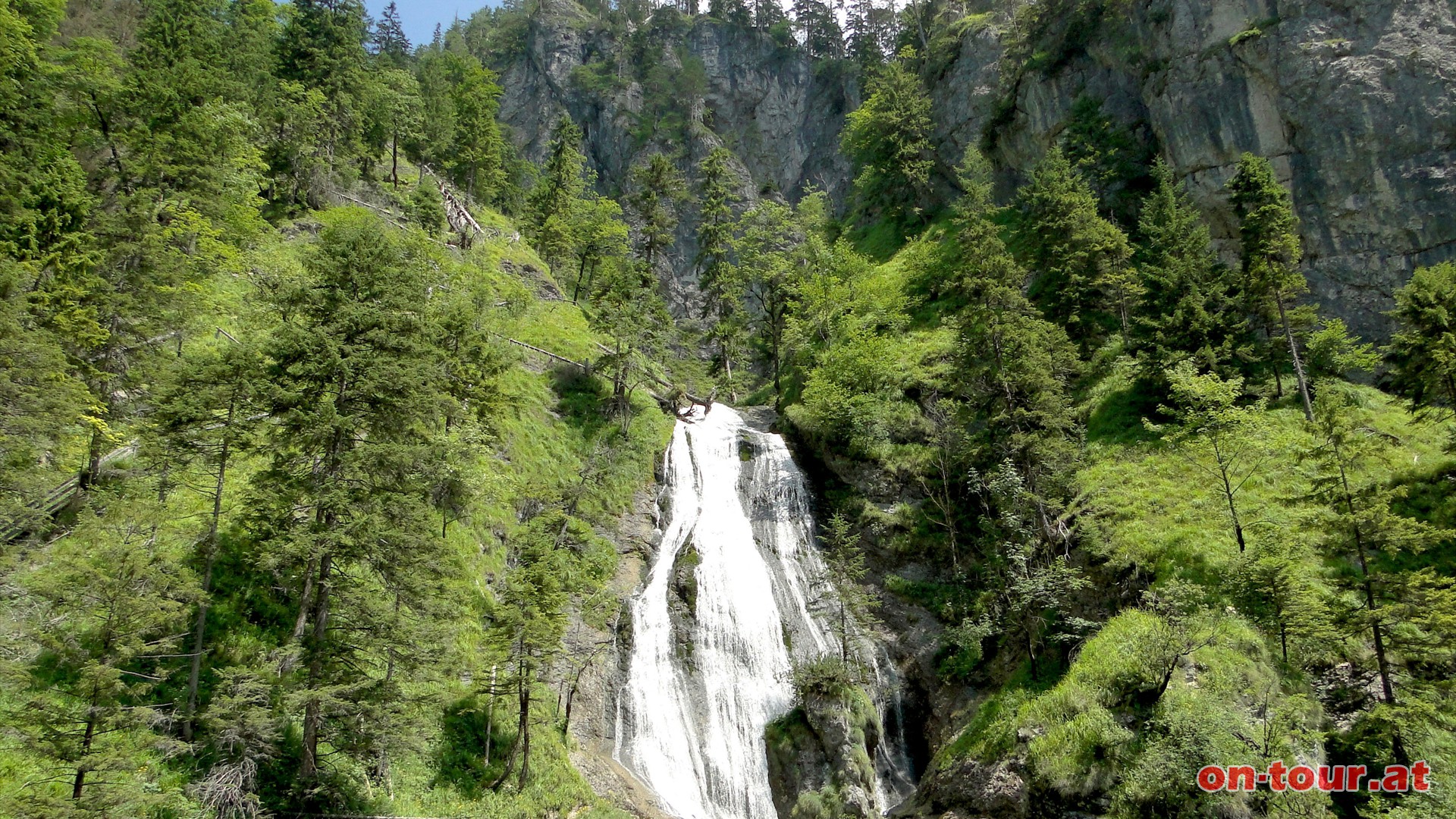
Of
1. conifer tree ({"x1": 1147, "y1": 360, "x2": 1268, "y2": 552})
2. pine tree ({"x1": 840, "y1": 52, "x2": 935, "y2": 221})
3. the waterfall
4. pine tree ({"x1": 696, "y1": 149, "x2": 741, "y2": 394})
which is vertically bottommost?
the waterfall

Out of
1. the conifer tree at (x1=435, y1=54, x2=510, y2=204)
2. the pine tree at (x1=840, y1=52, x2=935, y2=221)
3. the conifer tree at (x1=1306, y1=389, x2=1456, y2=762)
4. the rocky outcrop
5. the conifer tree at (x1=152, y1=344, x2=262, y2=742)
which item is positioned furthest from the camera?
the pine tree at (x1=840, y1=52, x2=935, y2=221)

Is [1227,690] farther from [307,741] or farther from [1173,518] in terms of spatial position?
[307,741]

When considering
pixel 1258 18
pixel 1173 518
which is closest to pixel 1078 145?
pixel 1258 18

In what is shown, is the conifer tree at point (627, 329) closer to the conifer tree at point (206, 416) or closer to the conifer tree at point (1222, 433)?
the conifer tree at point (206, 416)

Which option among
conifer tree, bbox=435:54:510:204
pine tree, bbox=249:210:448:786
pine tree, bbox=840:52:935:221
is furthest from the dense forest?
pine tree, bbox=840:52:935:221

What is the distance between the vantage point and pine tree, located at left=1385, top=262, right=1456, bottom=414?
1902cm

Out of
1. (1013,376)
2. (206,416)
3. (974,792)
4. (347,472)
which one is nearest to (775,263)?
(1013,376)

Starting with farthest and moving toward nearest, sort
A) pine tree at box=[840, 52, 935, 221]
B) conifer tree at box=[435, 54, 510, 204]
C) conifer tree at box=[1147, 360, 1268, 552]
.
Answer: pine tree at box=[840, 52, 935, 221] < conifer tree at box=[435, 54, 510, 204] < conifer tree at box=[1147, 360, 1268, 552]

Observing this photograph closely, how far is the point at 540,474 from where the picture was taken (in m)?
26.4

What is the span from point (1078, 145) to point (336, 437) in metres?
38.2

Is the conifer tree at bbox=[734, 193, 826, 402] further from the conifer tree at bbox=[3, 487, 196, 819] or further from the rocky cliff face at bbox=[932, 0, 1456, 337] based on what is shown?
the conifer tree at bbox=[3, 487, 196, 819]

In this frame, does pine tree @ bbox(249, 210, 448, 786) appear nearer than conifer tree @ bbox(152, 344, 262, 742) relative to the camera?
Yes

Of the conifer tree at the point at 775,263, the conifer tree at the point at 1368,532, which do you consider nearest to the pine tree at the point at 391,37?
the conifer tree at the point at 775,263

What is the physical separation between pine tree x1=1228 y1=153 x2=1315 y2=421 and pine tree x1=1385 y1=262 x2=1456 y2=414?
2.76 metres
